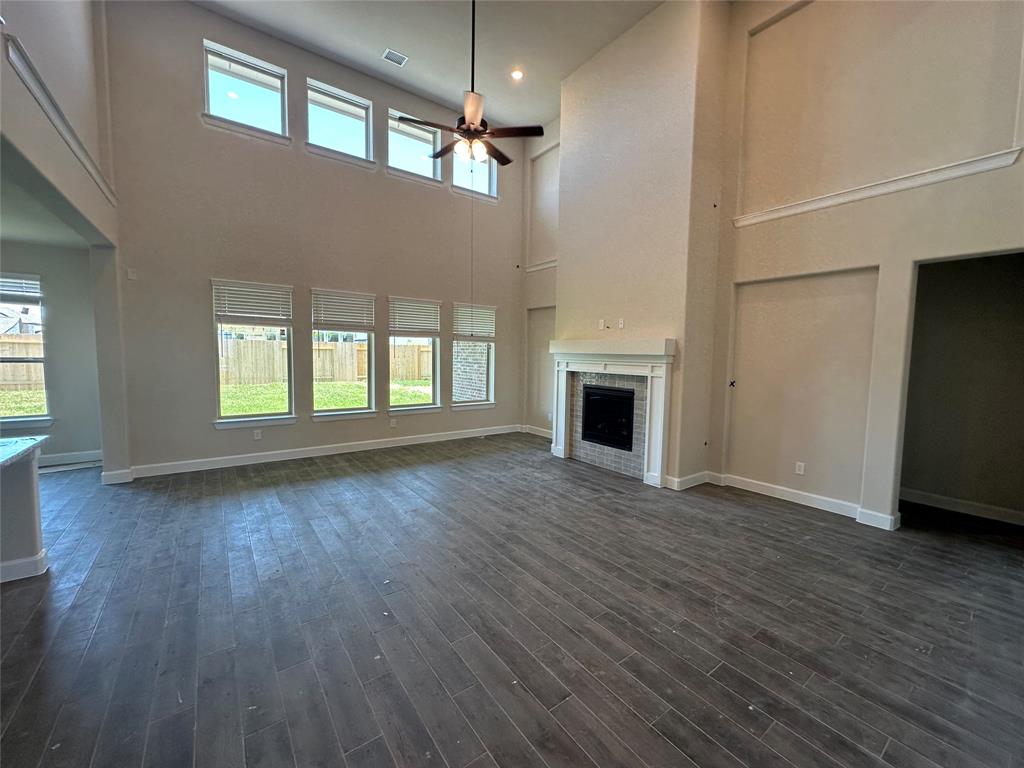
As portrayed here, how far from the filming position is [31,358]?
501 cm

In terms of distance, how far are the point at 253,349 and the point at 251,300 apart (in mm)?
615

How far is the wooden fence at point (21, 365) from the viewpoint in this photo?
16.0 ft

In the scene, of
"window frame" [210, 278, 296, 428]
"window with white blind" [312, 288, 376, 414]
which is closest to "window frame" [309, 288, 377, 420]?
"window with white blind" [312, 288, 376, 414]

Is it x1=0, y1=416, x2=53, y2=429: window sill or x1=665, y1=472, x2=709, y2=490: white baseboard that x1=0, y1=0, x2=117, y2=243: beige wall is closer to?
x1=0, y1=416, x2=53, y2=429: window sill

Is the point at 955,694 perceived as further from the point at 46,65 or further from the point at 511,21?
the point at 511,21

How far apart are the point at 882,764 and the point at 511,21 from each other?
653cm

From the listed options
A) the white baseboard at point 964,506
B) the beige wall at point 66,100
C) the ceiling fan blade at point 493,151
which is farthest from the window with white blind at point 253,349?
the white baseboard at point 964,506

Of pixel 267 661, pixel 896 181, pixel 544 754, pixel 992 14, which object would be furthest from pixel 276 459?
pixel 992 14

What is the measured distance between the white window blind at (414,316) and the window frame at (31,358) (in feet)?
13.3

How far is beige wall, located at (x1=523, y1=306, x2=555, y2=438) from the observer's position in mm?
7289

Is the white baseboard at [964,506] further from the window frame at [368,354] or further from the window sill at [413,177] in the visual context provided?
the window sill at [413,177]

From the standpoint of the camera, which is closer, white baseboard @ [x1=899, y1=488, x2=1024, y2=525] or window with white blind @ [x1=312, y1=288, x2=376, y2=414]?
white baseboard @ [x1=899, y1=488, x2=1024, y2=525]

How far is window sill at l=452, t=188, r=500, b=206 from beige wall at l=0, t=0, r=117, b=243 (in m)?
4.10

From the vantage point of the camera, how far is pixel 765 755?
1498mm
